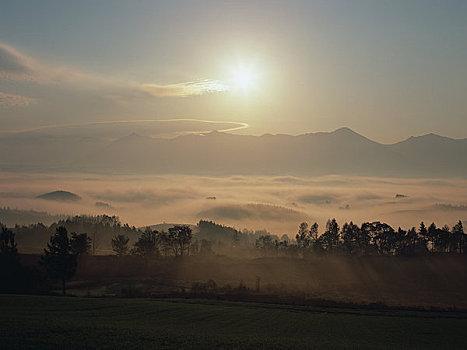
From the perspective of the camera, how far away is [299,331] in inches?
2013

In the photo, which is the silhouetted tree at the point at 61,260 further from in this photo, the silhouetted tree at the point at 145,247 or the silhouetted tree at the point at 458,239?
the silhouetted tree at the point at 458,239

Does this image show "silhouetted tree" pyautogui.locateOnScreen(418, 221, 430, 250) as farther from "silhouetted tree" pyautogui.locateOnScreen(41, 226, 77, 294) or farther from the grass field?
"silhouetted tree" pyautogui.locateOnScreen(41, 226, 77, 294)

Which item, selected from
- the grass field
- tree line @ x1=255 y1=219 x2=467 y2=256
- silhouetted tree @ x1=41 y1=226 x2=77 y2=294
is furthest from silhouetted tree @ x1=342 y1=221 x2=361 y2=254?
silhouetted tree @ x1=41 y1=226 x2=77 y2=294

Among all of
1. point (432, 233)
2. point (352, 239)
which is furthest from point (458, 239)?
point (352, 239)

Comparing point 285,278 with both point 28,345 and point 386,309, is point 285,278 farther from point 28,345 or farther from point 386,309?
point 28,345

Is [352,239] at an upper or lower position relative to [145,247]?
upper

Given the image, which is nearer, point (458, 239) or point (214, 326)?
point (214, 326)

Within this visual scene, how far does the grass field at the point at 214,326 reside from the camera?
1375 inches

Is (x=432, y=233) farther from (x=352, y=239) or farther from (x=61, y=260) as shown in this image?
(x=61, y=260)

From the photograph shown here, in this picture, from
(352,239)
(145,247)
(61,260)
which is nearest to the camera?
(61,260)

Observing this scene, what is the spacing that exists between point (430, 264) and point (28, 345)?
5906 inches

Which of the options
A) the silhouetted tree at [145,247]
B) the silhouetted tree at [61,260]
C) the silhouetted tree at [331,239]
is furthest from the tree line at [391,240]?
the silhouetted tree at [61,260]

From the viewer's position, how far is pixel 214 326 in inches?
1998

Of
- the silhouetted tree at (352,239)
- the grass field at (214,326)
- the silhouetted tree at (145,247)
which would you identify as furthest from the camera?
the silhouetted tree at (352,239)
